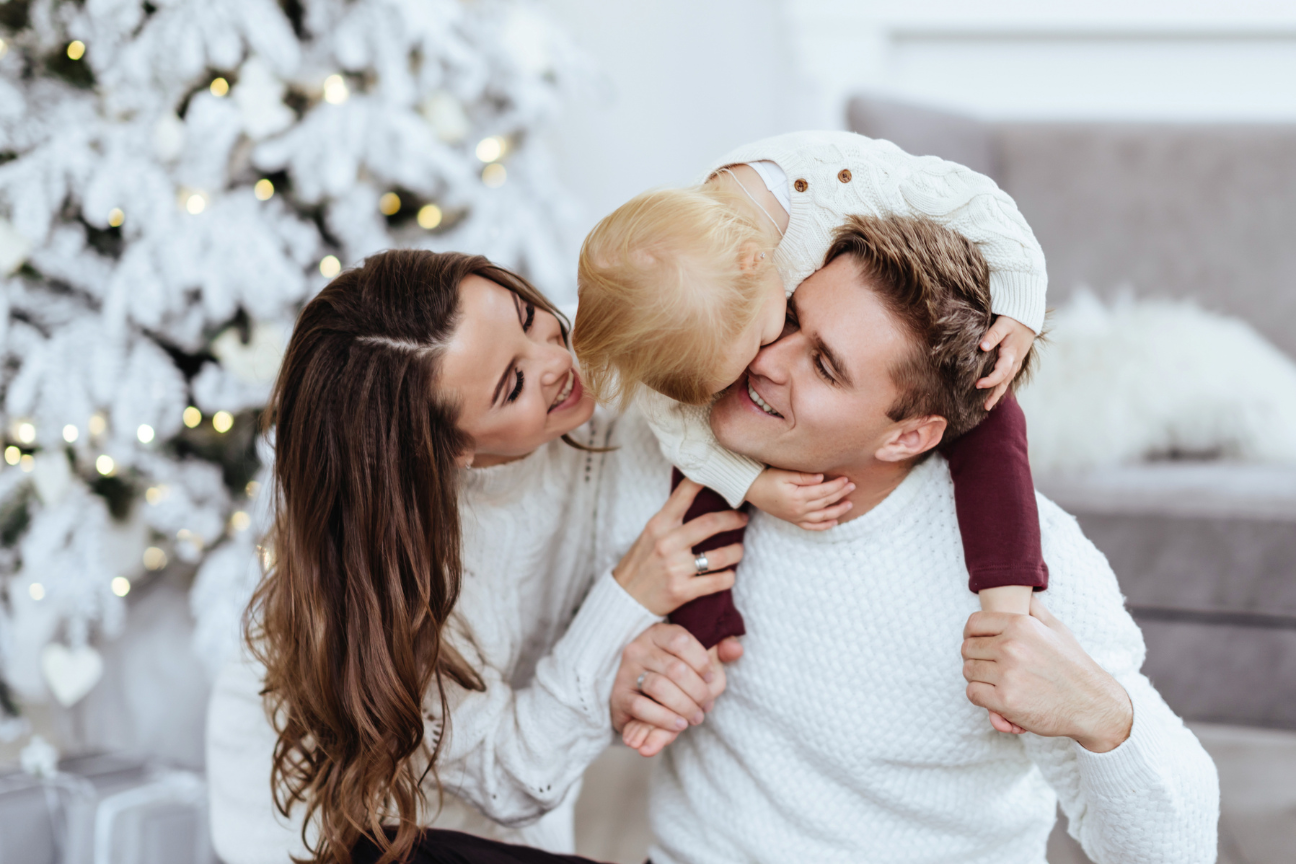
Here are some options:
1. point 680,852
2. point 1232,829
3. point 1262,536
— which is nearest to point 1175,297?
point 1262,536

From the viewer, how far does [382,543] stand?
951mm

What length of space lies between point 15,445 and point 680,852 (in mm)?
1297

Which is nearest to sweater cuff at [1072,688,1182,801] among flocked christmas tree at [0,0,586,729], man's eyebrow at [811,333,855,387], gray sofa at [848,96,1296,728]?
man's eyebrow at [811,333,855,387]

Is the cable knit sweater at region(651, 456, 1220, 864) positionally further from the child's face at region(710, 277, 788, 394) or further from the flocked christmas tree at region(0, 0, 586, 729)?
the flocked christmas tree at region(0, 0, 586, 729)

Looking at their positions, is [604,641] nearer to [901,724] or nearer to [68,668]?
[901,724]

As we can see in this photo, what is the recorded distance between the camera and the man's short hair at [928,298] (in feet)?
2.70

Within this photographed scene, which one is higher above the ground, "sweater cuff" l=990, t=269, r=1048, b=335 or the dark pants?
"sweater cuff" l=990, t=269, r=1048, b=335

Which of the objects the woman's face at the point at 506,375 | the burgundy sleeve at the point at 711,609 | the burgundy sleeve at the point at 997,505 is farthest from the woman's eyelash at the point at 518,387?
the burgundy sleeve at the point at 997,505

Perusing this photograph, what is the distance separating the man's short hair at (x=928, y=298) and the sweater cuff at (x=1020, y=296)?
0.4 inches

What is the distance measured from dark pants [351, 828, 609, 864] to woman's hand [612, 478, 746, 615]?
12.2 inches

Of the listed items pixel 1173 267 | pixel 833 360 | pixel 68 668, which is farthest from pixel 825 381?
pixel 1173 267

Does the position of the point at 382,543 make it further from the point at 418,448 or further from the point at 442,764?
the point at 442,764

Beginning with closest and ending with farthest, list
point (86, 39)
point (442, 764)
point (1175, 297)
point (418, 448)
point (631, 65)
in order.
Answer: point (418, 448) < point (442, 764) < point (86, 39) < point (1175, 297) < point (631, 65)

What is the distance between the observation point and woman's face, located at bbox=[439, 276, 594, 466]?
0.92 metres
